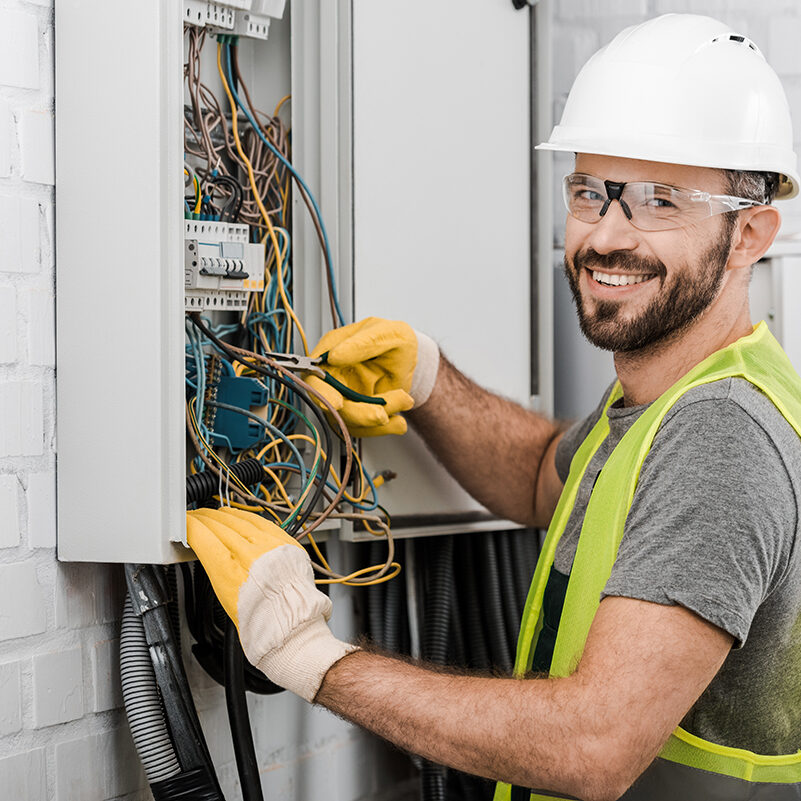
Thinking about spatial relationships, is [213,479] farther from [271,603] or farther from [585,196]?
[585,196]

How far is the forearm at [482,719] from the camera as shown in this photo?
1.06m

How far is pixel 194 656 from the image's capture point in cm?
151

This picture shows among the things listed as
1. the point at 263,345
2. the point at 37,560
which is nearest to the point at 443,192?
the point at 263,345

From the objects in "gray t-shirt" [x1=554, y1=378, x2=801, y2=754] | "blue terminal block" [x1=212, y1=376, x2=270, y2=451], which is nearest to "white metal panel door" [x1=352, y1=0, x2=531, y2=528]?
"blue terminal block" [x1=212, y1=376, x2=270, y2=451]

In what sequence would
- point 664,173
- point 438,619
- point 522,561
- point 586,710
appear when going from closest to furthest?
point 586,710 → point 664,173 → point 438,619 → point 522,561

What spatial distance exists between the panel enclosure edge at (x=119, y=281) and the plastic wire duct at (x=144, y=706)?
127mm

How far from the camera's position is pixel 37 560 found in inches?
50.3

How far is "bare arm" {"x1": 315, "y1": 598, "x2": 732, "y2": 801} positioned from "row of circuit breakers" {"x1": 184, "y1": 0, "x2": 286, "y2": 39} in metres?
0.91

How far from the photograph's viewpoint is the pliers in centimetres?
143

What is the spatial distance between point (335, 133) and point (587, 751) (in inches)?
36.7

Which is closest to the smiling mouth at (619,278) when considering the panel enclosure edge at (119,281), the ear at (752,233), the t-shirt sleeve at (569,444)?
the ear at (752,233)

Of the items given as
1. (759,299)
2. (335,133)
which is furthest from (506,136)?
(759,299)

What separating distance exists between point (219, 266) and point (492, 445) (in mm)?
591

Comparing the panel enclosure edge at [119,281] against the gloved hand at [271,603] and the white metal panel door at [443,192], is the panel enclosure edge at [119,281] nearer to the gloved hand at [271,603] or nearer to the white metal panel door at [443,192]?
the gloved hand at [271,603]
